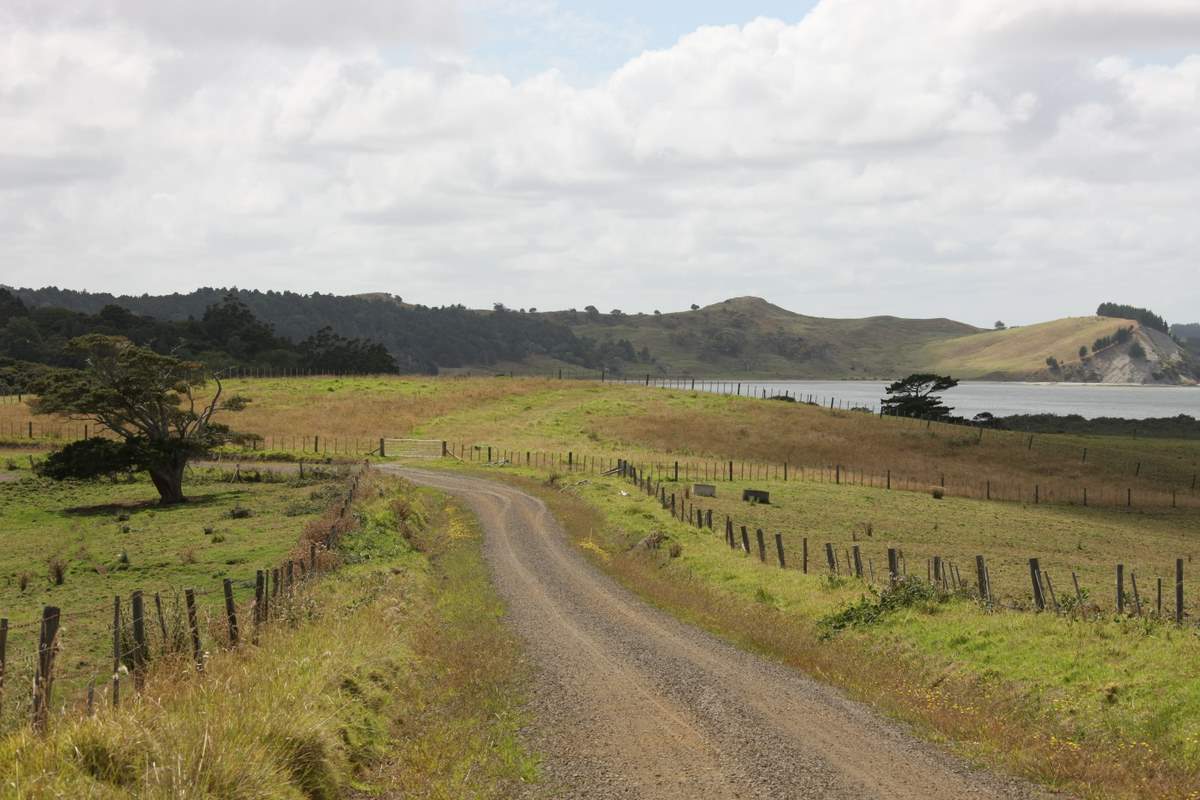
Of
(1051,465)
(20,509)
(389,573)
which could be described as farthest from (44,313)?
(389,573)

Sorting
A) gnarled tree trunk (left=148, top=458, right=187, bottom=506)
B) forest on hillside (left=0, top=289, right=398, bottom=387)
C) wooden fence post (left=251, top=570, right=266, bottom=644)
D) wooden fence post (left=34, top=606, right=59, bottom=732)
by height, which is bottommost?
gnarled tree trunk (left=148, top=458, right=187, bottom=506)

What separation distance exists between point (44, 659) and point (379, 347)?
6973 inches

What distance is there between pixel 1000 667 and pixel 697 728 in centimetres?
648

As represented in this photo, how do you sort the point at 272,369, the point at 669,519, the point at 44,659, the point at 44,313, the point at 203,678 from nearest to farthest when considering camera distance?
the point at 44,659 → the point at 203,678 → the point at 669,519 → the point at 272,369 → the point at 44,313

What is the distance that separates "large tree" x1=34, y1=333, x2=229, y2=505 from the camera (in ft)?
190

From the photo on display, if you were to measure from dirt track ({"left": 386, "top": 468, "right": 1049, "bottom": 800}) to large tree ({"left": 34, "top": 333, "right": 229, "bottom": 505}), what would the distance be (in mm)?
39065

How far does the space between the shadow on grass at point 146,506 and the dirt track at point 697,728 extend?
1413 inches

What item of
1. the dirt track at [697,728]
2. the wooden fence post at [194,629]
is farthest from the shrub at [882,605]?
the wooden fence post at [194,629]

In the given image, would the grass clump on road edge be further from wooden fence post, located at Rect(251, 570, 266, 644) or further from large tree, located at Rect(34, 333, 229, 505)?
large tree, located at Rect(34, 333, 229, 505)

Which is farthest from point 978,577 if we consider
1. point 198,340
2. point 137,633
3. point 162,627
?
point 198,340

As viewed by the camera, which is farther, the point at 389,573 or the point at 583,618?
the point at 389,573

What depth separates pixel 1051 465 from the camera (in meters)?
89.9

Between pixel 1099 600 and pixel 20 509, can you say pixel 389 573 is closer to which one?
pixel 1099 600

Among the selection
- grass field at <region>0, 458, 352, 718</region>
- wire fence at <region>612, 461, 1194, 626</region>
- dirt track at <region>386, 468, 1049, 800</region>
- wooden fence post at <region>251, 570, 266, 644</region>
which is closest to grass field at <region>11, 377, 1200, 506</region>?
grass field at <region>0, 458, 352, 718</region>
